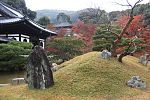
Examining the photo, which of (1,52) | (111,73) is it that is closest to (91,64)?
(111,73)

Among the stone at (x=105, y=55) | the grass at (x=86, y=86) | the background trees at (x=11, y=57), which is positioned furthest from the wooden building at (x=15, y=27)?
the grass at (x=86, y=86)

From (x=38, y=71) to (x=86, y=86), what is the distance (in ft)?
5.03

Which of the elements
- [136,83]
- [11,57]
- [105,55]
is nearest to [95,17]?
[11,57]

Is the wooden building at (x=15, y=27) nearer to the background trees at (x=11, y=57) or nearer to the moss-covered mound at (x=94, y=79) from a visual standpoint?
the background trees at (x=11, y=57)

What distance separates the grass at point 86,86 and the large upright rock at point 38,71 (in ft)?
0.77

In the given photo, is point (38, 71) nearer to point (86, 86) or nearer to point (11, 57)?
point (86, 86)

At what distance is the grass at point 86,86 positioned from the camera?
845cm

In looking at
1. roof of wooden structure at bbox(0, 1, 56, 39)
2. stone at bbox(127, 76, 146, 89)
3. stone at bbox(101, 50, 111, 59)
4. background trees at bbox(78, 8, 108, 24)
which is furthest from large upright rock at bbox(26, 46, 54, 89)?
background trees at bbox(78, 8, 108, 24)

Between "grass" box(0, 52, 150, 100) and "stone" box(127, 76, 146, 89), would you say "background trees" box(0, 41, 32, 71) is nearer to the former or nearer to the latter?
"grass" box(0, 52, 150, 100)

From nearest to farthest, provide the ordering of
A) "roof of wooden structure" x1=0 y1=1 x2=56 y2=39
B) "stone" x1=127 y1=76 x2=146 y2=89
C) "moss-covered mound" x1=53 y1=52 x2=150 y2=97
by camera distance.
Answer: "moss-covered mound" x1=53 y1=52 x2=150 y2=97 < "stone" x1=127 y1=76 x2=146 y2=89 < "roof of wooden structure" x1=0 y1=1 x2=56 y2=39

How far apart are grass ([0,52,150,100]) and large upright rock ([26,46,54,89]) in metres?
0.24

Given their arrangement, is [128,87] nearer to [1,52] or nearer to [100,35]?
[1,52]

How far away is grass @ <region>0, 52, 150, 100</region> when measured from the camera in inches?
332

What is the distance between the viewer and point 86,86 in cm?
887
